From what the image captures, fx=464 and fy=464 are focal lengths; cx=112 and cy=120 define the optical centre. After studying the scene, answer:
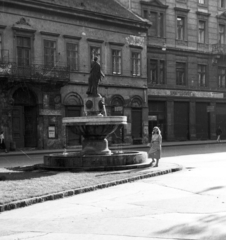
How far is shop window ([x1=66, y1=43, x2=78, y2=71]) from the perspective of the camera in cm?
3409

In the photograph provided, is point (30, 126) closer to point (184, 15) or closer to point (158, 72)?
point (158, 72)

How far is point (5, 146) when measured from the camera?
29.6m

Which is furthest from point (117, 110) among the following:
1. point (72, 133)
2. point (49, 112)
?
point (49, 112)

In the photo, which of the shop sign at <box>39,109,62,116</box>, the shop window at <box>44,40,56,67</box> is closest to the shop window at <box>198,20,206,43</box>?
the shop window at <box>44,40,56,67</box>

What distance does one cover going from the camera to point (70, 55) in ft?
112

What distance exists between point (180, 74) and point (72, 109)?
1289 centimetres

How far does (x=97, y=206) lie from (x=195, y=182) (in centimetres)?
440

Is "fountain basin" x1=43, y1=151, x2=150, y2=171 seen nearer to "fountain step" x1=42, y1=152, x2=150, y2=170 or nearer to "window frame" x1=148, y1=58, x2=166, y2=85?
"fountain step" x1=42, y1=152, x2=150, y2=170

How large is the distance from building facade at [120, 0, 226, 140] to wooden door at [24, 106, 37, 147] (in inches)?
457

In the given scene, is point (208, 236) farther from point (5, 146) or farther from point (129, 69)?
point (129, 69)

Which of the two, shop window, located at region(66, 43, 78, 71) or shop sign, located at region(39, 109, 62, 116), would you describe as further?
shop window, located at region(66, 43, 78, 71)

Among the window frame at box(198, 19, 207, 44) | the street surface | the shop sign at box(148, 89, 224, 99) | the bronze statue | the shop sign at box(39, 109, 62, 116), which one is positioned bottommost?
the street surface

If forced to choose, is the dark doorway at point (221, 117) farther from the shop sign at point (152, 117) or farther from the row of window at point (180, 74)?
the shop sign at point (152, 117)

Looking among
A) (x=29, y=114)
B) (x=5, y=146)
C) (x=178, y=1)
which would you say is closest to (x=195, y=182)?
(x=5, y=146)
